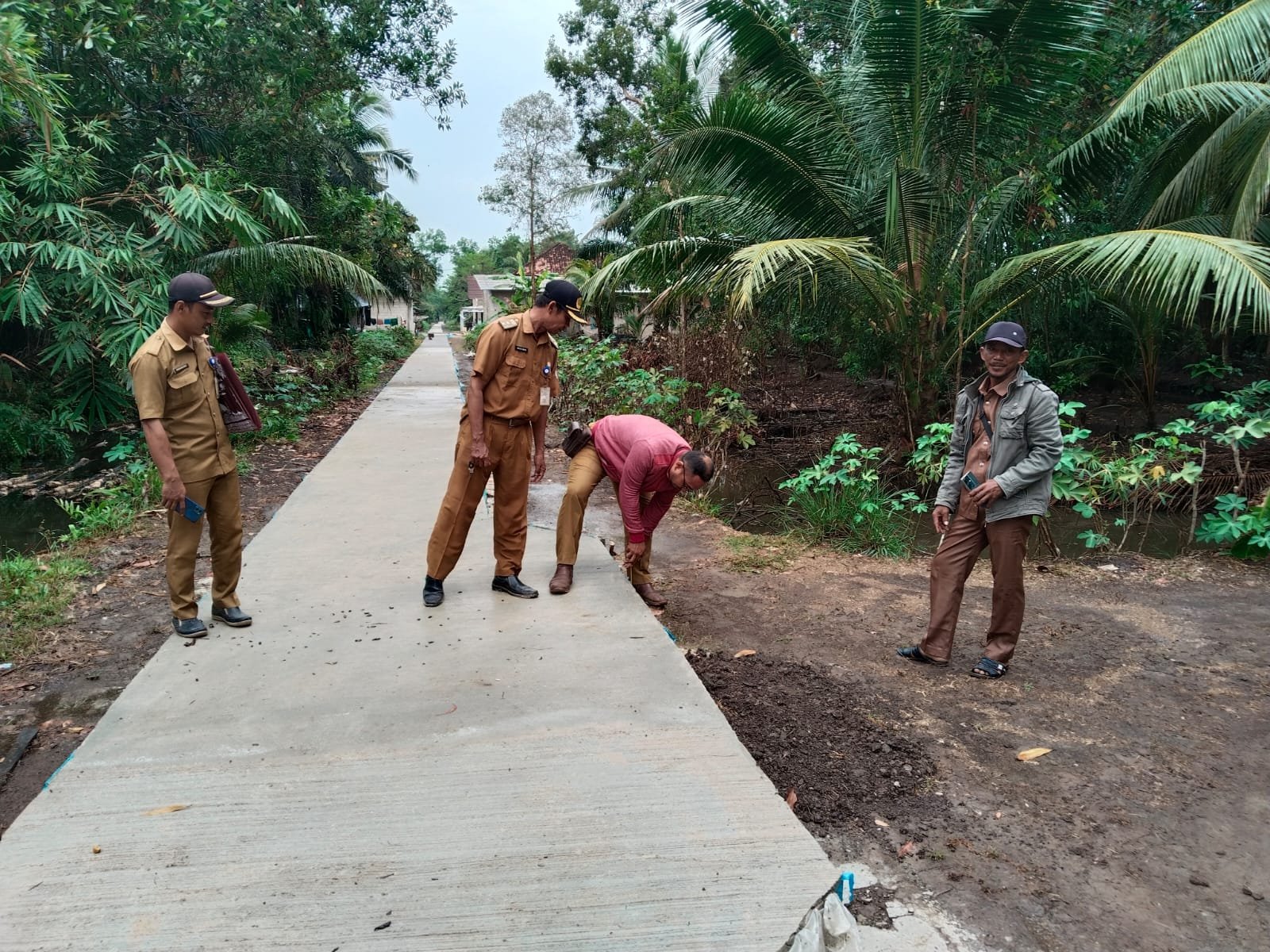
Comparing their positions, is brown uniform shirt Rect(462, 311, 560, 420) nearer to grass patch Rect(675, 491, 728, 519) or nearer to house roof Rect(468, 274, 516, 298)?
grass patch Rect(675, 491, 728, 519)

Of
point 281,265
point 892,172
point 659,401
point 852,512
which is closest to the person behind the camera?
point 852,512

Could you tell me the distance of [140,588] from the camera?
5.05 metres

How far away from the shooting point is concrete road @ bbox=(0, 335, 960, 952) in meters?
2.00

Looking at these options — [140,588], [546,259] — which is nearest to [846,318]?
[140,588]

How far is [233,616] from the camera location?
152 inches

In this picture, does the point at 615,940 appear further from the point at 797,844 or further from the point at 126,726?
the point at 126,726

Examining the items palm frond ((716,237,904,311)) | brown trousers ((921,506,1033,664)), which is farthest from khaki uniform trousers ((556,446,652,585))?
palm frond ((716,237,904,311))

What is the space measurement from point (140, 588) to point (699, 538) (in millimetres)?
3822

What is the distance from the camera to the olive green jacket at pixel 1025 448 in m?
3.69

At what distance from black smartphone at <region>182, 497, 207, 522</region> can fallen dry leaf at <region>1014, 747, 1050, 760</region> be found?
356 cm

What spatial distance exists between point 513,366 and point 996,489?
232cm

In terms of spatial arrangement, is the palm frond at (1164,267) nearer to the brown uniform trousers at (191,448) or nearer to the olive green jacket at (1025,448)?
the olive green jacket at (1025,448)

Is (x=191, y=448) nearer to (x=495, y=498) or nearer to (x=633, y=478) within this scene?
(x=495, y=498)

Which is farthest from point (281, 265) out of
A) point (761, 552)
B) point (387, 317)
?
point (387, 317)
